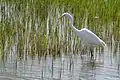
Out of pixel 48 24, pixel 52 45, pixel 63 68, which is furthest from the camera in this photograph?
pixel 48 24

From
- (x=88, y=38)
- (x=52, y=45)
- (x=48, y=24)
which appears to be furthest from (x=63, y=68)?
(x=48, y=24)

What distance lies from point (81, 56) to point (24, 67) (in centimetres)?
177

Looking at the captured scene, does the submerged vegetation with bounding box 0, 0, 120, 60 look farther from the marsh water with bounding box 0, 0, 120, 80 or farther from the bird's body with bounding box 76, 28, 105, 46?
the bird's body with bounding box 76, 28, 105, 46

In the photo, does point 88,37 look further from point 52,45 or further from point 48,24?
point 48,24

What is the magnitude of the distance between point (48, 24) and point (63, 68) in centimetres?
300

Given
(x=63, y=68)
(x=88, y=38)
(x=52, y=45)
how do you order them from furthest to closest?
(x=88, y=38) < (x=52, y=45) < (x=63, y=68)

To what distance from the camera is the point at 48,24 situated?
34.6 ft

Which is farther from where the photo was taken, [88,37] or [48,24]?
[48,24]

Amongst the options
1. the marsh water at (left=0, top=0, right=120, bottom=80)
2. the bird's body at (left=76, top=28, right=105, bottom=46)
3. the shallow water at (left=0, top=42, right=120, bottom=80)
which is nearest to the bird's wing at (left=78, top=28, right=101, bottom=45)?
the bird's body at (left=76, top=28, right=105, bottom=46)

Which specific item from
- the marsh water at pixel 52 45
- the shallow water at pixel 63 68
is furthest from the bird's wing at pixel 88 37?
the shallow water at pixel 63 68

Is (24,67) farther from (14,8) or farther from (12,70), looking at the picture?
(14,8)

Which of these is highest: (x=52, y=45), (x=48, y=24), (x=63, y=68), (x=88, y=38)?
(x=48, y=24)

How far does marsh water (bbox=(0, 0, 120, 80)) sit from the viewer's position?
24.4ft

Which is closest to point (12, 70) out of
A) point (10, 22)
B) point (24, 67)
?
point (24, 67)
